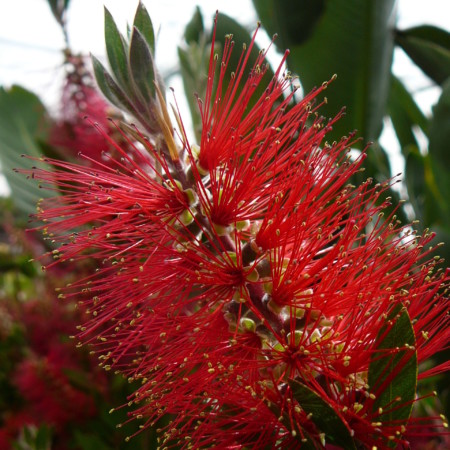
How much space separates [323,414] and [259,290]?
26 cm

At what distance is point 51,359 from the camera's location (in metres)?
2.19

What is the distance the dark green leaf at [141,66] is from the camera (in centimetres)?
99

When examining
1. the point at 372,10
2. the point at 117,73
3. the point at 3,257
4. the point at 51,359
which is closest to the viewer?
the point at 117,73

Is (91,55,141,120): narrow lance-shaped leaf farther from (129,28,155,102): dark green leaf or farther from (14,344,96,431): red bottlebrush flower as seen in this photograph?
(14,344,96,431): red bottlebrush flower

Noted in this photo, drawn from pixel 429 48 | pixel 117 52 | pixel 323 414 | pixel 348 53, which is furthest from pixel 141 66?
pixel 429 48

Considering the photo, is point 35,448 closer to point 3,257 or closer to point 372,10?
point 3,257

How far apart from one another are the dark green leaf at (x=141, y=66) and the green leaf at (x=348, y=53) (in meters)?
0.68

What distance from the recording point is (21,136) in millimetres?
2227

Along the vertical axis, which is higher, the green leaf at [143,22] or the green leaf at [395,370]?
the green leaf at [143,22]

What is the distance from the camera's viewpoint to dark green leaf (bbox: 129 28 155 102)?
0.99 meters

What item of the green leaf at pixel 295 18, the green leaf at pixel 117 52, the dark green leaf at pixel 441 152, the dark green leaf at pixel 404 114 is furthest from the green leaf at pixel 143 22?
the dark green leaf at pixel 404 114

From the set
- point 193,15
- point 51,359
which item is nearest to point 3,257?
point 51,359

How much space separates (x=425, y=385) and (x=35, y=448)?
1245 mm

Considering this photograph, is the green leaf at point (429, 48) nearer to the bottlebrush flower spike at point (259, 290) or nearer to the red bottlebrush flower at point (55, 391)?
the bottlebrush flower spike at point (259, 290)
